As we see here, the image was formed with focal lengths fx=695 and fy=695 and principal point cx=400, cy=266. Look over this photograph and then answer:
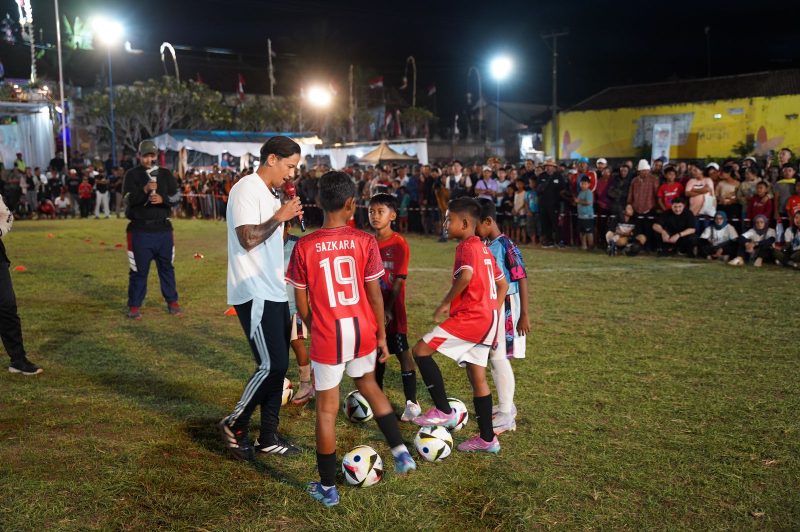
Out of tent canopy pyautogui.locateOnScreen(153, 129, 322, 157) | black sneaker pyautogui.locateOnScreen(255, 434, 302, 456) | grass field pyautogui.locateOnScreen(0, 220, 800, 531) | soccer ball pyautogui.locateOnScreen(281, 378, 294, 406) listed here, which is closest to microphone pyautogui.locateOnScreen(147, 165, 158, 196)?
grass field pyautogui.locateOnScreen(0, 220, 800, 531)

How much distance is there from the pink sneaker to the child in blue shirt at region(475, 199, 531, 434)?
0.32m

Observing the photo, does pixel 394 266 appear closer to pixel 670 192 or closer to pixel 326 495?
pixel 326 495

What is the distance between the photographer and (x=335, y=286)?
3955 mm

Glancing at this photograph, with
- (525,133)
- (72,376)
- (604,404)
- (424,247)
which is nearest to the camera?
(604,404)

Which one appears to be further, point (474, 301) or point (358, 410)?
point (358, 410)

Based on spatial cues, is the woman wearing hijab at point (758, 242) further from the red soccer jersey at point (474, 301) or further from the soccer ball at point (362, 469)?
the soccer ball at point (362, 469)

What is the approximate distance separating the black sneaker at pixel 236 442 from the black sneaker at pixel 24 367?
3.07m

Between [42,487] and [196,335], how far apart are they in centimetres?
411

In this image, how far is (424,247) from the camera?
17.4m

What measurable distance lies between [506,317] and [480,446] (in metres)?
0.97


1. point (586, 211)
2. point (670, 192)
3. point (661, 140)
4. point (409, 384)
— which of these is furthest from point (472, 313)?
point (661, 140)

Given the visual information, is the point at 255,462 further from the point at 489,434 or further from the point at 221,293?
the point at 221,293

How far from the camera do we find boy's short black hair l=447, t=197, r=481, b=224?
4.70m

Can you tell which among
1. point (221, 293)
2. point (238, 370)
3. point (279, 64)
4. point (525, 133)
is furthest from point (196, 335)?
point (279, 64)
